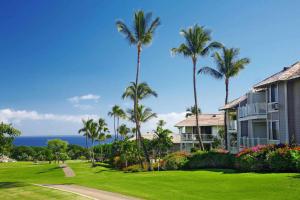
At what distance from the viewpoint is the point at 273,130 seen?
1240 inches

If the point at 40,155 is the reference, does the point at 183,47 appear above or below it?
above

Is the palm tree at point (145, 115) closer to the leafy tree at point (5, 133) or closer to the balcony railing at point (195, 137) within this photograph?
the balcony railing at point (195, 137)

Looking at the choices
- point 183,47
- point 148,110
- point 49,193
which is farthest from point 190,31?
point 49,193

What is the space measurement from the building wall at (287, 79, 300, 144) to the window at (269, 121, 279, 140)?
6.24 ft

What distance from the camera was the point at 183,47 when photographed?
42.1m

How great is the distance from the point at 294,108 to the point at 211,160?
344 inches

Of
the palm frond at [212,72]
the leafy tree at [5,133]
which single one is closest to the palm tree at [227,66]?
the palm frond at [212,72]

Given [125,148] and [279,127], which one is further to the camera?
[125,148]

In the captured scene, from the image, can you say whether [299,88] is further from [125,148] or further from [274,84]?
[125,148]

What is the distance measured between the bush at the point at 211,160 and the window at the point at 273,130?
13.2 feet

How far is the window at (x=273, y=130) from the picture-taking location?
30.7 metres

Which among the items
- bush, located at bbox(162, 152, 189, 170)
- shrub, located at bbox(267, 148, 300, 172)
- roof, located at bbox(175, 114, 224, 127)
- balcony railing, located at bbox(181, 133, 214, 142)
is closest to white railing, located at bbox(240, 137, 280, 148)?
bush, located at bbox(162, 152, 189, 170)

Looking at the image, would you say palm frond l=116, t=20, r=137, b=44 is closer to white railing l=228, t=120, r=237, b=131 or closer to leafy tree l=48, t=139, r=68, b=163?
white railing l=228, t=120, r=237, b=131

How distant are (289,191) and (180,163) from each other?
63.0 feet
